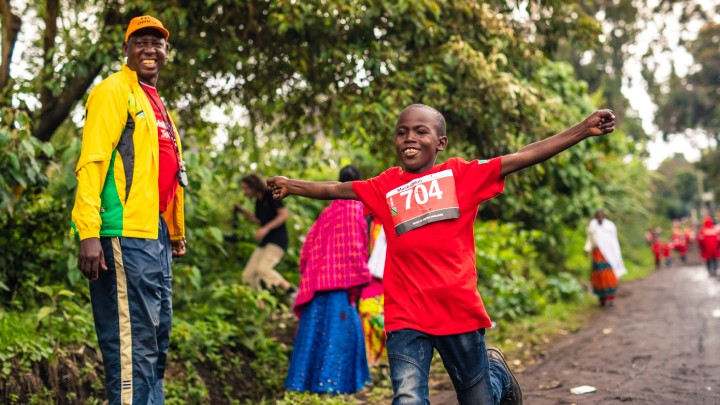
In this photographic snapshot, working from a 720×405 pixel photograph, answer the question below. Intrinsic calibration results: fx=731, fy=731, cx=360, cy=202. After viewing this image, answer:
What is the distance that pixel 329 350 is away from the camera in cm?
578

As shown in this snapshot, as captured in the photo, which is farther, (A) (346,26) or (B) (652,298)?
(B) (652,298)

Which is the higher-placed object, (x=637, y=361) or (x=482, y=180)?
(x=482, y=180)

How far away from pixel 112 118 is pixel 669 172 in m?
73.9

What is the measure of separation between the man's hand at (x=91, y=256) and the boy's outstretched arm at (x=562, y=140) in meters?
1.80

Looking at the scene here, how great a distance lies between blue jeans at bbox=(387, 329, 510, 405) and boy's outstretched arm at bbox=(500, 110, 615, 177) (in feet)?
2.53

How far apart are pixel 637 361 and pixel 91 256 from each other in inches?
208

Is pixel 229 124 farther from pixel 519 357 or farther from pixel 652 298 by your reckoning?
pixel 652 298

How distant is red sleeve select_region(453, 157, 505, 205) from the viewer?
3.24 meters

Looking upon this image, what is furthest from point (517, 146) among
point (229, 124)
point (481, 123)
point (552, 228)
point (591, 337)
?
point (552, 228)

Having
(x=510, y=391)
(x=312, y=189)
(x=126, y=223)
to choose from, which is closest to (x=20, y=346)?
(x=126, y=223)

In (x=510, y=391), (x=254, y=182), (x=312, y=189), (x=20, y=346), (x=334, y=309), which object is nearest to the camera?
(x=312, y=189)

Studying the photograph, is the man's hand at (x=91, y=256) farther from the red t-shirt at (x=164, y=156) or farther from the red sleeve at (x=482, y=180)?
the red sleeve at (x=482, y=180)

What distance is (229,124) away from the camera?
28.7 feet

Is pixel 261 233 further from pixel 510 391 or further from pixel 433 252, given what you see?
pixel 433 252
